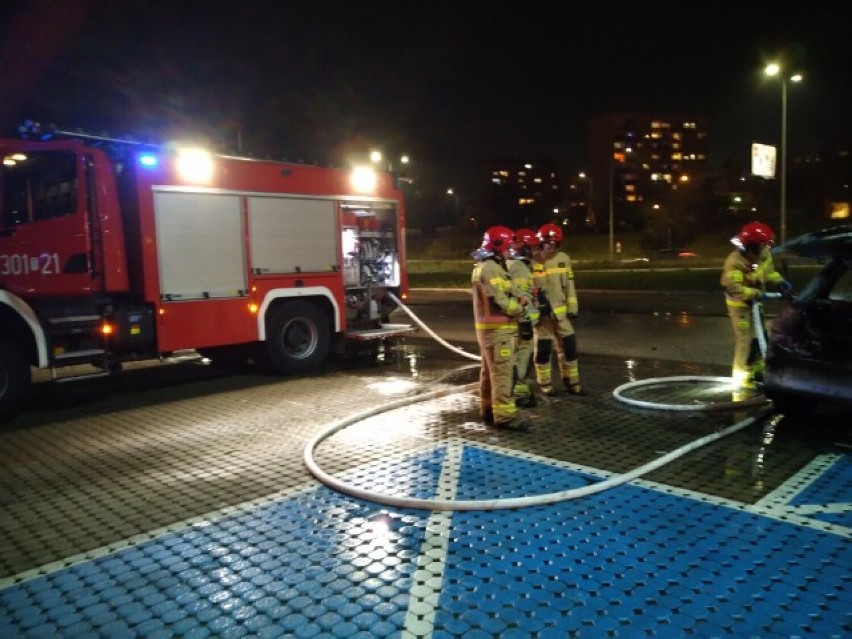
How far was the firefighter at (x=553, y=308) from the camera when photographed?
6.88 m

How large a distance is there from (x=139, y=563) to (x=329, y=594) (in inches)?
43.6

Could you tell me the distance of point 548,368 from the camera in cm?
702

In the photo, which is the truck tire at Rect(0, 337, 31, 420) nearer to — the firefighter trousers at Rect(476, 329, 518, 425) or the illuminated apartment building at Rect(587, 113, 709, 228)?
the firefighter trousers at Rect(476, 329, 518, 425)

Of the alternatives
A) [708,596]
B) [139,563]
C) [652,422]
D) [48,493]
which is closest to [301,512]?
[139,563]

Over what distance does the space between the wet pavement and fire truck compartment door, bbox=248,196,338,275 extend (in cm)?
259

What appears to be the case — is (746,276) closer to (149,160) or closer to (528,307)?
(528,307)

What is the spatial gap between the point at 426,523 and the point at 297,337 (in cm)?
552

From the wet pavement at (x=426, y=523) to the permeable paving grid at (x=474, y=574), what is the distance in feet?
0.04

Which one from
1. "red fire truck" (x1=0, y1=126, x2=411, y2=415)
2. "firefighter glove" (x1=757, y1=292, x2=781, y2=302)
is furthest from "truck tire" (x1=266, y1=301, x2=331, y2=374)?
"firefighter glove" (x1=757, y1=292, x2=781, y2=302)

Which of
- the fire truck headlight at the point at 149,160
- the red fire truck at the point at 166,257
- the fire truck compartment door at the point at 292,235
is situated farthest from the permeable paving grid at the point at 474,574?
the fire truck compartment door at the point at 292,235

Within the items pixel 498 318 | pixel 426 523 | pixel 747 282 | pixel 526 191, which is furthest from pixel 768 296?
pixel 526 191

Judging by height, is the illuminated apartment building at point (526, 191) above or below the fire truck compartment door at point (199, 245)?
above

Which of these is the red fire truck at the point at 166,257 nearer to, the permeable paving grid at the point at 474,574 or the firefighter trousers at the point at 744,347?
the permeable paving grid at the point at 474,574

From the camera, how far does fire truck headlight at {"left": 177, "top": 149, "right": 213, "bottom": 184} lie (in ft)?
25.7
